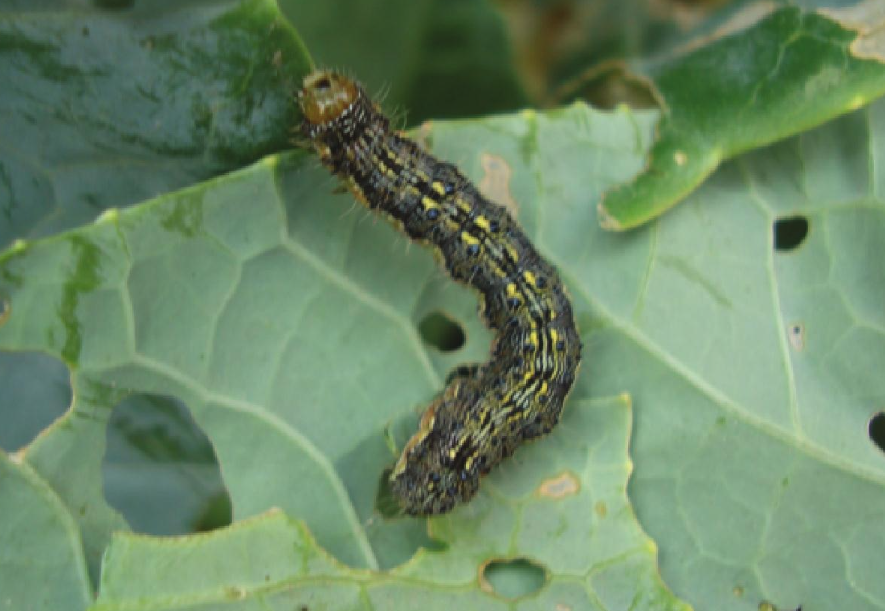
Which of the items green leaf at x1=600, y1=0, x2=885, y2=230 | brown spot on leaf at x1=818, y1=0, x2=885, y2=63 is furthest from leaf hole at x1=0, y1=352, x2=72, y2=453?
brown spot on leaf at x1=818, y1=0, x2=885, y2=63

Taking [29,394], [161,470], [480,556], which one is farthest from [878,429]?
[29,394]

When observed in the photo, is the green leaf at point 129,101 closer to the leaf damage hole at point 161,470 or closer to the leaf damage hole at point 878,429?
the leaf damage hole at point 161,470

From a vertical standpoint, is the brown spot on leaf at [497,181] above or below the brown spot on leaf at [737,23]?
below

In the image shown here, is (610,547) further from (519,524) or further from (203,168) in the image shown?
(203,168)

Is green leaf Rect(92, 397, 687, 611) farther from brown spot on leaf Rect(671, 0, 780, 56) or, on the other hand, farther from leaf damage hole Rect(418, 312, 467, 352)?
brown spot on leaf Rect(671, 0, 780, 56)

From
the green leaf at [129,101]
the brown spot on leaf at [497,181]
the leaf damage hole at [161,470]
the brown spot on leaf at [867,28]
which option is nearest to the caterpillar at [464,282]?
the brown spot on leaf at [497,181]

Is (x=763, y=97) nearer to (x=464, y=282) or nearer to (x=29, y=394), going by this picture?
(x=464, y=282)
